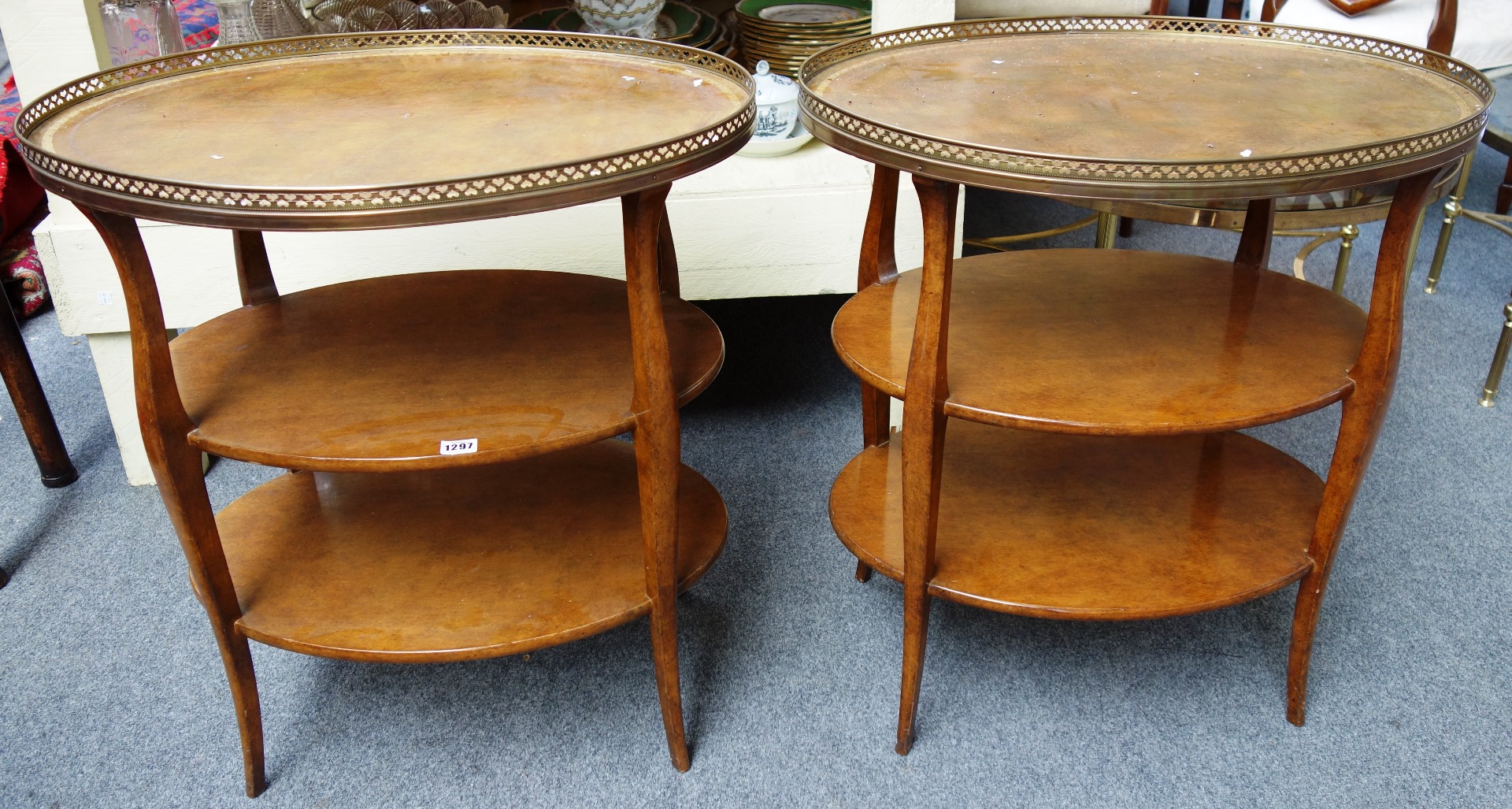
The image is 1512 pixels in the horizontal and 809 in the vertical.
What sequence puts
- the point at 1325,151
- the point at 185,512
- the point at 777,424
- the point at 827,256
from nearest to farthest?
the point at 1325,151
the point at 185,512
the point at 827,256
the point at 777,424

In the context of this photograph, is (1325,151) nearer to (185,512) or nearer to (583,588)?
(583,588)

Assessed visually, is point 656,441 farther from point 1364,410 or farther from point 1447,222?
point 1447,222

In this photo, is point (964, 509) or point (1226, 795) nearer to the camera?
point (1226, 795)

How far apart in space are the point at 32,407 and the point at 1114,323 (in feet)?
6.45

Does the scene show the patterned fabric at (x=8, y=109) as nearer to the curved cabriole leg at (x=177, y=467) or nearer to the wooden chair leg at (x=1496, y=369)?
the curved cabriole leg at (x=177, y=467)

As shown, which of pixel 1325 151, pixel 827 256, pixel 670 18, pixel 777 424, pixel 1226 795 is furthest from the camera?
pixel 670 18

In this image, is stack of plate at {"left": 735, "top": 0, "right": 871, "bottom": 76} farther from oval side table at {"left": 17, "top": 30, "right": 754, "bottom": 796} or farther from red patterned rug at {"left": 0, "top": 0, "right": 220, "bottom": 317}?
red patterned rug at {"left": 0, "top": 0, "right": 220, "bottom": 317}

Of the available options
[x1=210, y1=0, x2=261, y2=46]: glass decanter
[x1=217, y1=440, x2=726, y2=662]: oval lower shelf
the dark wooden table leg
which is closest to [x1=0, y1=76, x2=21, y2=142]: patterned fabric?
[x1=210, y1=0, x2=261, y2=46]: glass decanter

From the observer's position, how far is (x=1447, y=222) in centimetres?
259

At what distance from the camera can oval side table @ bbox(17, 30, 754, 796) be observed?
1192 mm

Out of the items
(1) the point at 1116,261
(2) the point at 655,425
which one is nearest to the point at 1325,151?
(1) the point at 1116,261

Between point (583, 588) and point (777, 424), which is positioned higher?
point (583, 588)

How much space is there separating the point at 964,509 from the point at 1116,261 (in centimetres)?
51

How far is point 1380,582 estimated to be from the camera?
184cm
